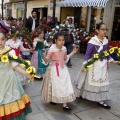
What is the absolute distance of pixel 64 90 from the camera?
145 inches

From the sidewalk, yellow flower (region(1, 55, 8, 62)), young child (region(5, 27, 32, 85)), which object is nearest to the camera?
yellow flower (region(1, 55, 8, 62))

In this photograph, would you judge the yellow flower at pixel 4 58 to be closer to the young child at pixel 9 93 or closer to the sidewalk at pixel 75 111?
the young child at pixel 9 93

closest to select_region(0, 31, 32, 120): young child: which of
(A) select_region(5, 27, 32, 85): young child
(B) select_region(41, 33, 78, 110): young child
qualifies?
(B) select_region(41, 33, 78, 110): young child

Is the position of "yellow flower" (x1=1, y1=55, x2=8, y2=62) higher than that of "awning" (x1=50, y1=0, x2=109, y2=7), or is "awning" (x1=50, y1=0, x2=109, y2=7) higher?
"awning" (x1=50, y1=0, x2=109, y2=7)

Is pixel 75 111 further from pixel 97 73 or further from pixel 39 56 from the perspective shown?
pixel 39 56

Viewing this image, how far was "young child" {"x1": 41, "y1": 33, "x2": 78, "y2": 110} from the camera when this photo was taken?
3.70 m

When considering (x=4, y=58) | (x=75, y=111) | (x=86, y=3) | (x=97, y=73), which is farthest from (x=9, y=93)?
(x=86, y=3)

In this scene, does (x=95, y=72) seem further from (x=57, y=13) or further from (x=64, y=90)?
(x=57, y=13)

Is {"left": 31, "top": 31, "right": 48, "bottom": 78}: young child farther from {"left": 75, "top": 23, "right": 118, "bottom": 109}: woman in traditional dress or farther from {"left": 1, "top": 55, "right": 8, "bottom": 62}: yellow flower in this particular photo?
{"left": 1, "top": 55, "right": 8, "bottom": 62}: yellow flower

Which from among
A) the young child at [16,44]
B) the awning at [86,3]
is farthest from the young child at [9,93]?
the awning at [86,3]

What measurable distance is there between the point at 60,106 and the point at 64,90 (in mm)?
479

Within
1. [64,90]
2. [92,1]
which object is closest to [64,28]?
[64,90]

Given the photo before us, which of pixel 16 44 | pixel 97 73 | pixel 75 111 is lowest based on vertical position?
pixel 75 111

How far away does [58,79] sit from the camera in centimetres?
372
